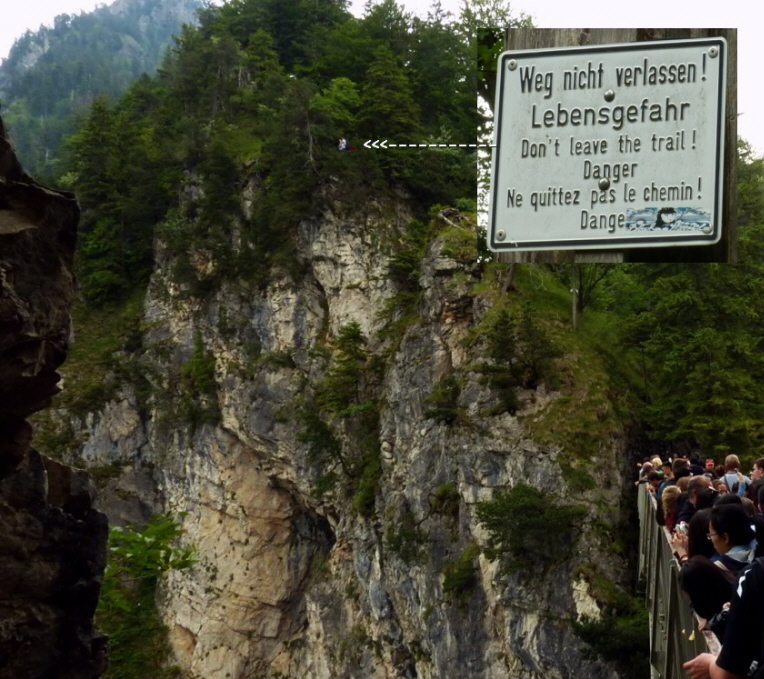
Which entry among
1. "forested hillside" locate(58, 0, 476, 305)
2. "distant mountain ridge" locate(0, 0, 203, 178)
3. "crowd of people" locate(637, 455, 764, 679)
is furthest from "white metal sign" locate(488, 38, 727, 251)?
"distant mountain ridge" locate(0, 0, 203, 178)

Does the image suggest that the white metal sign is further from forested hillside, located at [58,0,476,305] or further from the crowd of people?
forested hillside, located at [58,0,476,305]

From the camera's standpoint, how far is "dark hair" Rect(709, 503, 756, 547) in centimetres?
449

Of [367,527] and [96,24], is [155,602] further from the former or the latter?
[96,24]

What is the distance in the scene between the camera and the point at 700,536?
530 cm

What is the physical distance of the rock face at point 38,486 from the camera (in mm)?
8000

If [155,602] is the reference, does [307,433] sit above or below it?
above

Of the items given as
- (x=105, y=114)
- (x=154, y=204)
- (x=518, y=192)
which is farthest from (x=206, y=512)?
(x=518, y=192)

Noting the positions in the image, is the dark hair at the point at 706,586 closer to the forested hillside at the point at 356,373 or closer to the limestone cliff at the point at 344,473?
the forested hillside at the point at 356,373

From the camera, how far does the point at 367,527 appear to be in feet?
108

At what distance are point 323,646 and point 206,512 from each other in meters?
7.63

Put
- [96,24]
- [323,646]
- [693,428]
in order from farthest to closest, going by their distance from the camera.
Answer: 1. [96,24]
2. [323,646]
3. [693,428]

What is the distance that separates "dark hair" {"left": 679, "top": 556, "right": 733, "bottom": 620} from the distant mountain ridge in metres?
57.8

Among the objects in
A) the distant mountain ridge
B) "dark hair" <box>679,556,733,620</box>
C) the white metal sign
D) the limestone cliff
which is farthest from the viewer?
the distant mountain ridge

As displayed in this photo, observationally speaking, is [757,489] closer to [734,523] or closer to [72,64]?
[734,523]
